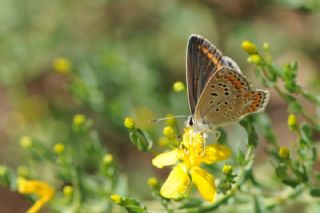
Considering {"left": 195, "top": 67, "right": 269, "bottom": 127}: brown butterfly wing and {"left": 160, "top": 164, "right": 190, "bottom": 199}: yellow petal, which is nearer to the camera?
{"left": 160, "top": 164, "right": 190, "bottom": 199}: yellow petal

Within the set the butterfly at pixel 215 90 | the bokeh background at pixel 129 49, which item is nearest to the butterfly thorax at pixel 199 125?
the butterfly at pixel 215 90

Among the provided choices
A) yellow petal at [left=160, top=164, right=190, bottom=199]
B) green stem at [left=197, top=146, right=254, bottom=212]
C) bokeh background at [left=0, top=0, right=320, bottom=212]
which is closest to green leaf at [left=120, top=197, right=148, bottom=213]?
yellow petal at [left=160, top=164, right=190, bottom=199]

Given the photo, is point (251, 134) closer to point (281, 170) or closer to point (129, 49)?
point (281, 170)

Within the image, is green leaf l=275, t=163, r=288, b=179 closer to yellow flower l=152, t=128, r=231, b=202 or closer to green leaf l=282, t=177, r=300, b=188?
green leaf l=282, t=177, r=300, b=188

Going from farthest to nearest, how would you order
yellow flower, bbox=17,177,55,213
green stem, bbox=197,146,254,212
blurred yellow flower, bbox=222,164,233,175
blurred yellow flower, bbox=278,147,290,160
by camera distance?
yellow flower, bbox=17,177,55,213
green stem, bbox=197,146,254,212
blurred yellow flower, bbox=278,147,290,160
blurred yellow flower, bbox=222,164,233,175

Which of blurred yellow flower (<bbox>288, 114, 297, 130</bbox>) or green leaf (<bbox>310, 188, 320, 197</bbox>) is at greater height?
blurred yellow flower (<bbox>288, 114, 297, 130</bbox>)

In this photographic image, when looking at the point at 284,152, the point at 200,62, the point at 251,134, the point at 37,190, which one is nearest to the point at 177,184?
the point at 251,134

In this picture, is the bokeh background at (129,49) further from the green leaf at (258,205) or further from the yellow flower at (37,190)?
the green leaf at (258,205)

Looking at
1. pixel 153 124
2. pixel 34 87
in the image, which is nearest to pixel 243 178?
pixel 153 124
